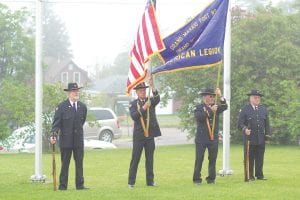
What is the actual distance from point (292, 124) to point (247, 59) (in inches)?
143

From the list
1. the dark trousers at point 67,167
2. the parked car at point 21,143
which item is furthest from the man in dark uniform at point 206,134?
the parked car at point 21,143

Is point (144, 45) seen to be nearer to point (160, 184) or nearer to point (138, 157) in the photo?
point (138, 157)

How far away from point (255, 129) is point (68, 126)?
3910 millimetres

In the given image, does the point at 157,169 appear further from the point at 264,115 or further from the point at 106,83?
the point at 106,83

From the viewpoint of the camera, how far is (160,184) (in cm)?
1281

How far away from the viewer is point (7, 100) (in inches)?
1006

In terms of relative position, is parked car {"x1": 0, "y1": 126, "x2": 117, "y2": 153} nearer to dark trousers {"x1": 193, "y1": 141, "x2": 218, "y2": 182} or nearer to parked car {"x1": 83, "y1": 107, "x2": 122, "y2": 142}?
parked car {"x1": 83, "y1": 107, "x2": 122, "y2": 142}

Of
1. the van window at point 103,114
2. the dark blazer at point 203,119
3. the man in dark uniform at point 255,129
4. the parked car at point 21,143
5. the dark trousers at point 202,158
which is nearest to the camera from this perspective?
the dark blazer at point 203,119

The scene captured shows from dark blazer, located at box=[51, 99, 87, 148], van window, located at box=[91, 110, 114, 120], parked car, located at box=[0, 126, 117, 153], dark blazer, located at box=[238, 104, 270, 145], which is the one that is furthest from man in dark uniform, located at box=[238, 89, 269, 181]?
van window, located at box=[91, 110, 114, 120]

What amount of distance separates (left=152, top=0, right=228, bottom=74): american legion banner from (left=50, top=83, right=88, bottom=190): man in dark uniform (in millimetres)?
1629

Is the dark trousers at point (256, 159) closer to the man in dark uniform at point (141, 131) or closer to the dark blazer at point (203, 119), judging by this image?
the dark blazer at point (203, 119)

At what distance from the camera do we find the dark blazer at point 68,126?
12094 millimetres

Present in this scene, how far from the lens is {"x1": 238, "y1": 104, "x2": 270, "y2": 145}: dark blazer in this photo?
13.4 meters

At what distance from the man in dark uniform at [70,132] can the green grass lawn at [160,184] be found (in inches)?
12.6
